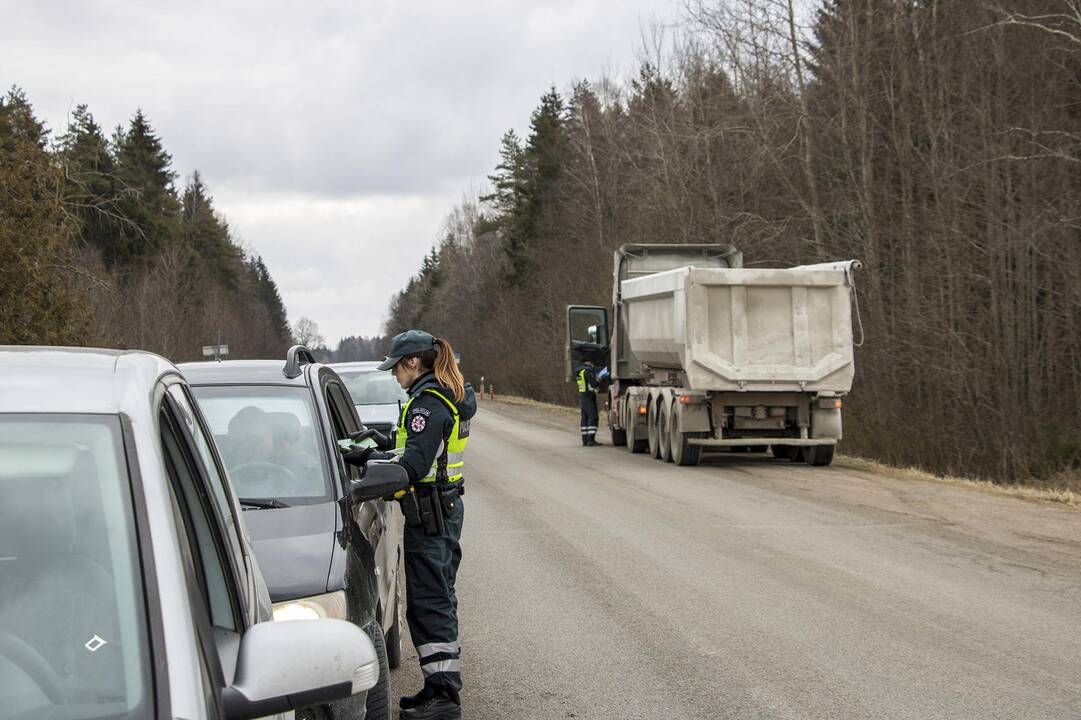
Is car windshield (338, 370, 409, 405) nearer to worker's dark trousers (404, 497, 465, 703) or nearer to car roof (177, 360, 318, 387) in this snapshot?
car roof (177, 360, 318, 387)

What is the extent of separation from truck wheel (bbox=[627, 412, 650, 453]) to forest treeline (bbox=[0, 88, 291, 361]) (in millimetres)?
9839

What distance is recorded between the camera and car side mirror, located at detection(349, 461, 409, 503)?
A: 18.6 feet

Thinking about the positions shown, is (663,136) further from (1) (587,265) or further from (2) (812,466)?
(2) (812,466)

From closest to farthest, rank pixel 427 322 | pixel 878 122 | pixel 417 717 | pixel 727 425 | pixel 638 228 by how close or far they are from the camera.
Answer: pixel 417 717, pixel 727 425, pixel 878 122, pixel 638 228, pixel 427 322

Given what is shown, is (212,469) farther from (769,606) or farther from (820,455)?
(820,455)

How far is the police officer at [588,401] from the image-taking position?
2794 cm

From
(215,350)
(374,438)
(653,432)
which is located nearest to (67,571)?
(374,438)

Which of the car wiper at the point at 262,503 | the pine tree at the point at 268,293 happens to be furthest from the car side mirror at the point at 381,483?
the pine tree at the point at 268,293

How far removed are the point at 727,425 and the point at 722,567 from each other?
11.1m

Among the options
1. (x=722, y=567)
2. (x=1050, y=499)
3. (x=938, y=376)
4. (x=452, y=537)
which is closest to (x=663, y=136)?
(x=938, y=376)

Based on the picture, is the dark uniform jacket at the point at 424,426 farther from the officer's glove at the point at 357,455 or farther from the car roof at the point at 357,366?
the car roof at the point at 357,366

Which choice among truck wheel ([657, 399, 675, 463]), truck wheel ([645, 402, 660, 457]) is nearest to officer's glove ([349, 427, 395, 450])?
truck wheel ([657, 399, 675, 463])

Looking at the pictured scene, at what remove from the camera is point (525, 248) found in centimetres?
7544

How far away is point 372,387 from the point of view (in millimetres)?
17547
